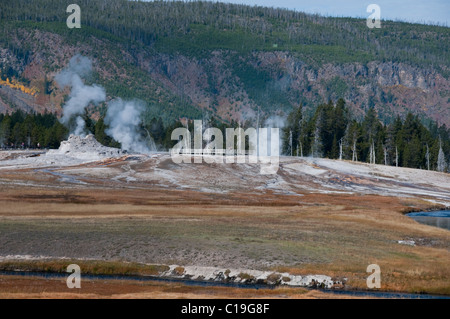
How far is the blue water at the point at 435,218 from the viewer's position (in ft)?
230

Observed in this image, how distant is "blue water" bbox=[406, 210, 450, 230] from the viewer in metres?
70.2

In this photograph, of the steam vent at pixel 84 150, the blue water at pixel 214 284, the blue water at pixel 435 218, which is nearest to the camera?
the blue water at pixel 214 284

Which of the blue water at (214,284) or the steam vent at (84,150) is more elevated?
the steam vent at (84,150)

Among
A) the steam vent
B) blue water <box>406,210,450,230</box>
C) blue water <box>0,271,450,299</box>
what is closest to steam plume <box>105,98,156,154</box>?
the steam vent

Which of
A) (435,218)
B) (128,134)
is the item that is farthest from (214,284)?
(128,134)

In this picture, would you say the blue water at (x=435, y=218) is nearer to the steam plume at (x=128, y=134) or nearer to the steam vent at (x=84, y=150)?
the steam vent at (x=84, y=150)

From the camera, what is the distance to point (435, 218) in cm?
7756

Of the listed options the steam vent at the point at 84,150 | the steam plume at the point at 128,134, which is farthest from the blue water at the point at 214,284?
the steam plume at the point at 128,134

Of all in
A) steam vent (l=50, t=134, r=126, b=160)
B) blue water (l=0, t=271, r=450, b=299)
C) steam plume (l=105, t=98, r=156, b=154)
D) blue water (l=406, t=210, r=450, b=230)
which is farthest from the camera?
steam plume (l=105, t=98, r=156, b=154)

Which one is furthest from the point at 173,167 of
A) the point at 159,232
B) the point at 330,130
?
the point at 159,232

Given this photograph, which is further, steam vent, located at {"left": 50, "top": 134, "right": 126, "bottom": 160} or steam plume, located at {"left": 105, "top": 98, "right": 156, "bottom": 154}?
steam plume, located at {"left": 105, "top": 98, "right": 156, "bottom": 154}

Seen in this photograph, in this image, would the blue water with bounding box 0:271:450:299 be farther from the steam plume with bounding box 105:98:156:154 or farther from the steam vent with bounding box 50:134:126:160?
the steam plume with bounding box 105:98:156:154

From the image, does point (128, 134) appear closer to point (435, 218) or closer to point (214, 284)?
point (435, 218)
